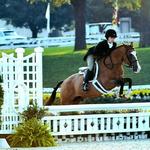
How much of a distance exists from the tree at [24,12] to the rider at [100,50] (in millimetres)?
48018

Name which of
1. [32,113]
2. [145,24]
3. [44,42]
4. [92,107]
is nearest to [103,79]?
[92,107]

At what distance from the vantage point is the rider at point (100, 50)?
14.7 metres

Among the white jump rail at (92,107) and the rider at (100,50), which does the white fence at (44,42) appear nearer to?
the rider at (100,50)

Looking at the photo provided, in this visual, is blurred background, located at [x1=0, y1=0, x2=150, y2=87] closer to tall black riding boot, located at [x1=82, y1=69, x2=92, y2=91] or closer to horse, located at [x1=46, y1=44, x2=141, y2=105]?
horse, located at [x1=46, y1=44, x2=141, y2=105]

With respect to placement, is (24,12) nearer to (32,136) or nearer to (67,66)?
(67,66)

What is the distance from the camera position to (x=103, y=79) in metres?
15.0

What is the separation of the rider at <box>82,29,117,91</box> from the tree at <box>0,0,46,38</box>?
48.0 meters

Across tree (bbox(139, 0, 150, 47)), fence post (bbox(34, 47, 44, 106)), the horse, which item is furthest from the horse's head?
tree (bbox(139, 0, 150, 47))

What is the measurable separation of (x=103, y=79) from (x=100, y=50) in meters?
0.74

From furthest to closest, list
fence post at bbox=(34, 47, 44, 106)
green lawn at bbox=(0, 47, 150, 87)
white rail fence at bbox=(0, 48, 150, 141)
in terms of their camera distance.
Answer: green lawn at bbox=(0, 47, 150, 87) → white rail fence at bbox=(0, 48, 150, 141) → fence post at bbox=(34, 47, 44, 106)

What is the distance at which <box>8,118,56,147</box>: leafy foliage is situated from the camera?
11.0 m

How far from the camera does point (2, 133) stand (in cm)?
1217

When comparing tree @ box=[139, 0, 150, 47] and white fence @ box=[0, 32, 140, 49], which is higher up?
tree @ box=[139, 0, 150, 47]

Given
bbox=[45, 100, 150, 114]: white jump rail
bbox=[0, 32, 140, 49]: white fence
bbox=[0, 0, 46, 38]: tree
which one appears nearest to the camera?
bbox=[45, 100, 150, 114]: white jump rail
